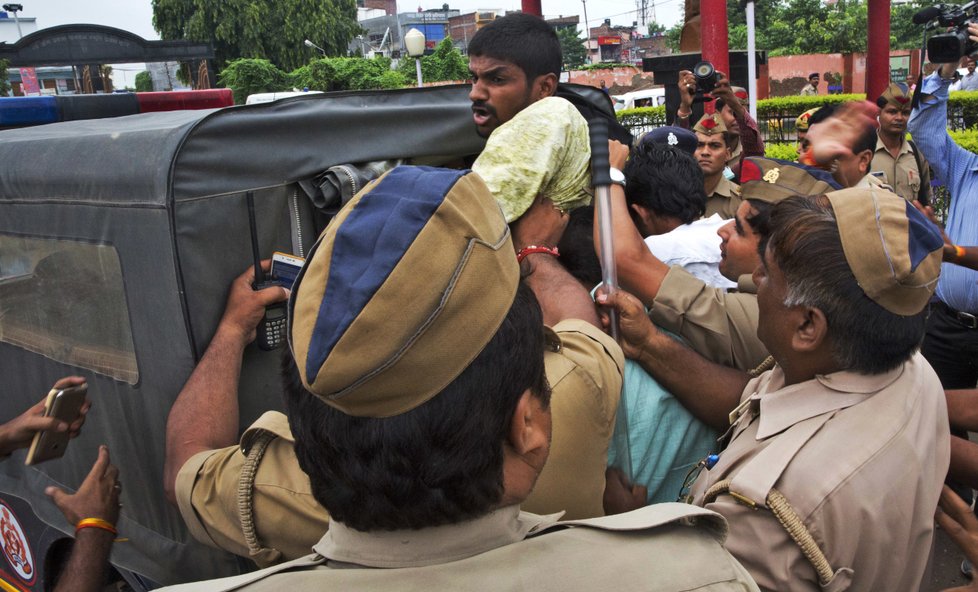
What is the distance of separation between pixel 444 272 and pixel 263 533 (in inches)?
28.2

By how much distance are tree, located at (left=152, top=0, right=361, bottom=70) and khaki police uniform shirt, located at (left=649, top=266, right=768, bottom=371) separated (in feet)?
130

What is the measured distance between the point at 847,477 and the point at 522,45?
1.62m

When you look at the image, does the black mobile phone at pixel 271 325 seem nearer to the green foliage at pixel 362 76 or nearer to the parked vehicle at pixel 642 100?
the parked vehicle at pixel 642 100

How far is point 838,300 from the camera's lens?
148 centimetres

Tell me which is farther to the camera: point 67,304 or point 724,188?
point 724,188

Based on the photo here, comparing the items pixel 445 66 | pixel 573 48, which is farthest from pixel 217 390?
pixel 573 48

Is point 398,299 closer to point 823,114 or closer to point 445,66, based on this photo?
point 823,114

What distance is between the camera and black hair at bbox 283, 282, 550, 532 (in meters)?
0.94

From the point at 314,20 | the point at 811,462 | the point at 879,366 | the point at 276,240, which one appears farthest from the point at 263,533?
the point at 314,20

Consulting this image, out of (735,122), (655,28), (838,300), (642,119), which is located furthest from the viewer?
(655,28)

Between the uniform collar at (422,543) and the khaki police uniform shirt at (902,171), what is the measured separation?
15.8ft

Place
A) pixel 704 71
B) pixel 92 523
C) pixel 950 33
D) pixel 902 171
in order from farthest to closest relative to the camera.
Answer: pixel 704 71 < pixel 902 171 < pixel 950 33 < pixel 92 523

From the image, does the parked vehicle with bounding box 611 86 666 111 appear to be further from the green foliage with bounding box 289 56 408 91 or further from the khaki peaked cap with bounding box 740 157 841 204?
the khaki peaked cap with bounding box 740 157 841 204

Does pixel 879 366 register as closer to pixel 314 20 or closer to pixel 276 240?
pixel 276 240
